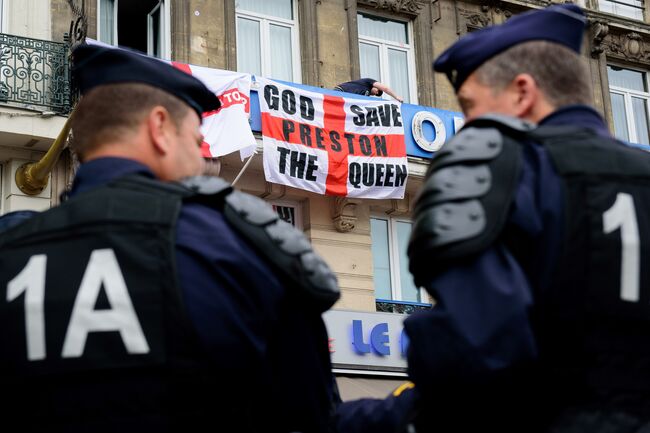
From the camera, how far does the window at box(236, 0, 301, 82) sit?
58.9 feet

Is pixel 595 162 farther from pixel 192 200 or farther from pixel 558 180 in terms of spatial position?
pixel 192 200

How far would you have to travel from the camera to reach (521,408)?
306cm

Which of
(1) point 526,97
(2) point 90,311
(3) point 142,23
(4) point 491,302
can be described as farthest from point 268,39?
(4) point 491,302

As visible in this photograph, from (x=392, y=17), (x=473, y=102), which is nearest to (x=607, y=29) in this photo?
(x=392, y=17)

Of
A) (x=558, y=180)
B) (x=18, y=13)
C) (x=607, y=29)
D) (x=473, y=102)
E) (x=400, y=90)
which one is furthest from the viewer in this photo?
(x=607, y=29)

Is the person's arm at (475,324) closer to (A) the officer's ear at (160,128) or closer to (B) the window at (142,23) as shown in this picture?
(A) the officer's ear at (160,128)

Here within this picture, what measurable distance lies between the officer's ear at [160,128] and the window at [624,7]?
772 inches

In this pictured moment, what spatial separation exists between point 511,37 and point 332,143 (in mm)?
13426

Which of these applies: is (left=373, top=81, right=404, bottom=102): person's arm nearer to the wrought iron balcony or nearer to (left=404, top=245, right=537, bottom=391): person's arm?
the wrought iron balcony

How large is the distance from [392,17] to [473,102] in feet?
53.9

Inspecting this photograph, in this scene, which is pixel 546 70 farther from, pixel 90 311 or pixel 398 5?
pixel 398 5

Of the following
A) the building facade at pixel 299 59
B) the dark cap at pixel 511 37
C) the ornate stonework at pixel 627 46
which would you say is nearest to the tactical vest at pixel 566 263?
the dark cap at pixel 511 37

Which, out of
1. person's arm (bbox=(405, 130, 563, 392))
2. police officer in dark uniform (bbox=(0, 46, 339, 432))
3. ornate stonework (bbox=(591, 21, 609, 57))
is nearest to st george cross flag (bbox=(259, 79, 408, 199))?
ornate stonework (bbox=(591, 21, 609, 57))

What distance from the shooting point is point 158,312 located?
10.1ft
